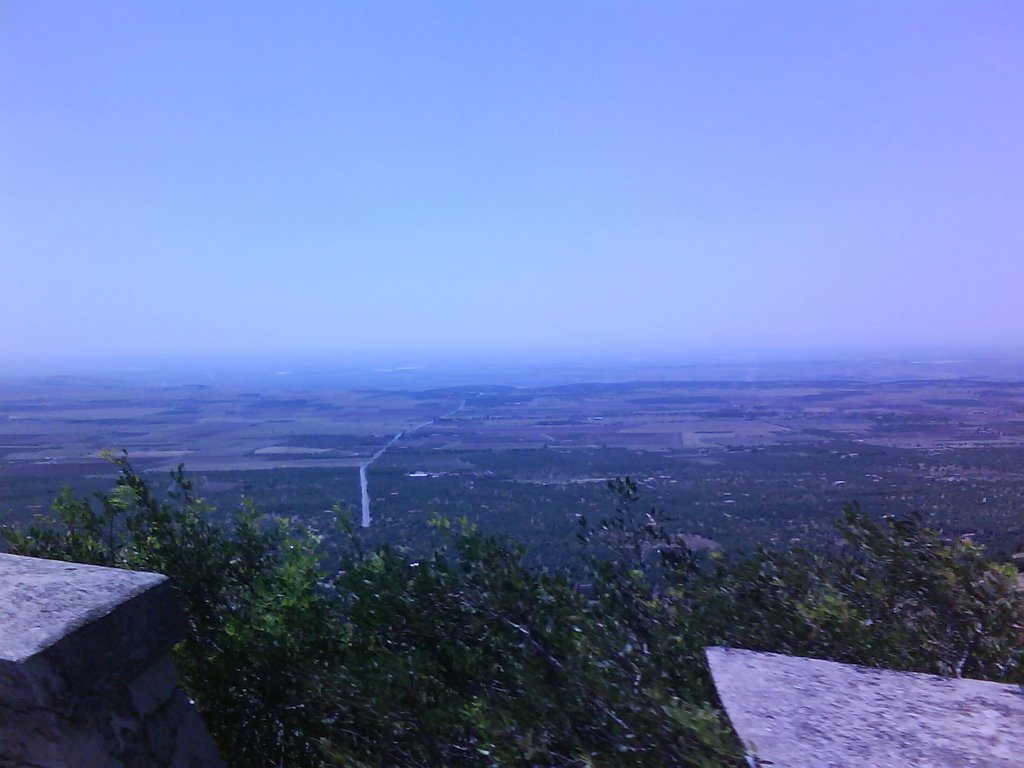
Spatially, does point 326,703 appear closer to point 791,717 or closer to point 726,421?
point 791,717

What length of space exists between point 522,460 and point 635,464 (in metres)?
4.03

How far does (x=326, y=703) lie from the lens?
3379 millimetres

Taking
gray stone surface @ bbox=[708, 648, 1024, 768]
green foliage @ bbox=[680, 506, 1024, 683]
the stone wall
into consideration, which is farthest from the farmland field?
gray stone surface @ bbox=[708, 648, 1024, 768]

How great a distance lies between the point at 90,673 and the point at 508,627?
2.00m

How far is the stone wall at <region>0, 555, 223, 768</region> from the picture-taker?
2.23 metres

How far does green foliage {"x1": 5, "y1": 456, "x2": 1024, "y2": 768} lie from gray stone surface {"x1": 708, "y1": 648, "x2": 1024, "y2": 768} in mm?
226

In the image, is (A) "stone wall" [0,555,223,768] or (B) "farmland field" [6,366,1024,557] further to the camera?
(B) "farmland field" [6,366,1024,557]

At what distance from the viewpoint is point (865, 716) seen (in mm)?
2133

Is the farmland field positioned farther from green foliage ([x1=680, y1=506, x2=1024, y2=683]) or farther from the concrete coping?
the concrete coping

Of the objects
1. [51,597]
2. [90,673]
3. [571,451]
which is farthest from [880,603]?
[571,451]

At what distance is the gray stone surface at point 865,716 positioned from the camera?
1.87 metres

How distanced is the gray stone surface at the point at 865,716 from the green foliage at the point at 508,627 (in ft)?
0.74

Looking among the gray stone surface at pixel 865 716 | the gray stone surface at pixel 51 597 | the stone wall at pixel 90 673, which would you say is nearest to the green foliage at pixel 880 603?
the gray stone surface at pixel 865 716

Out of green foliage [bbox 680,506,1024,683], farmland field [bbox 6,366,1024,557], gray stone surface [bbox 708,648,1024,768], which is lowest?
farmland field [bbox 6,366,1024,557]
